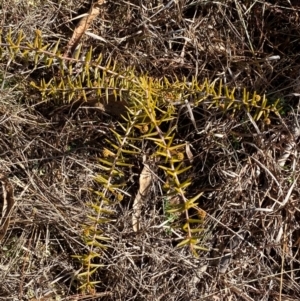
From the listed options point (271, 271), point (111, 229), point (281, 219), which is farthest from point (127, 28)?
point (271, 271)

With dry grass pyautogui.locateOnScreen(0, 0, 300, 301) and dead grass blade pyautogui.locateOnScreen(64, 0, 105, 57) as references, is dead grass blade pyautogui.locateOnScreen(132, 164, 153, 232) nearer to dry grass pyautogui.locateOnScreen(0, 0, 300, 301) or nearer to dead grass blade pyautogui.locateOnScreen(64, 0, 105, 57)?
dry grass pyautogui.locateOnScreen(0, 0, 300, 301)

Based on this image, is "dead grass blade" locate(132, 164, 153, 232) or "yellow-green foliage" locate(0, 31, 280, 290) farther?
"dead grass blade" locate(132, 164, 153, 232)

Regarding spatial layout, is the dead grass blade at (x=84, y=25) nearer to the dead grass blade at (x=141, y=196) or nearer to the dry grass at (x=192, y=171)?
the dry grass at (x=192, y=171)

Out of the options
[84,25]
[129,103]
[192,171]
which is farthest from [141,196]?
[84,25]

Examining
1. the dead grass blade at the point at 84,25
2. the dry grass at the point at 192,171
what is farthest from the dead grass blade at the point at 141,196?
the dead grass blade at the point at 84,25

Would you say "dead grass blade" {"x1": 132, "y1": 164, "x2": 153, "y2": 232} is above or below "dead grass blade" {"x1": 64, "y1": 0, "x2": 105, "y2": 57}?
below

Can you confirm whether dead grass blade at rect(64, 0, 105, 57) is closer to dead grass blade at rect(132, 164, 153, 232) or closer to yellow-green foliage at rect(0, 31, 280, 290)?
yellow-green foliage at rect(0, 31, 280, 290)

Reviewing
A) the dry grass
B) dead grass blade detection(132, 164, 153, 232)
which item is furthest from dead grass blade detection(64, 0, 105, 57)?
dead grass blade detection(132, 164, 153, 232)
